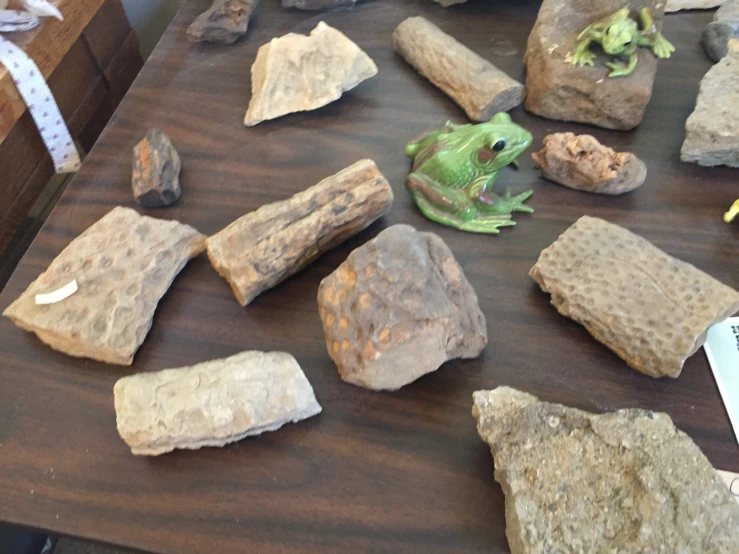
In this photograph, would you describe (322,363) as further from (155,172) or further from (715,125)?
(715,125)

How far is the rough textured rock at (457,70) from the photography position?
140cm

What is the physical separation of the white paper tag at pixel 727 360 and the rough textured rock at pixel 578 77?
1.79ft

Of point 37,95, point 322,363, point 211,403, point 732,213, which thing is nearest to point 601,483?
point 322,363

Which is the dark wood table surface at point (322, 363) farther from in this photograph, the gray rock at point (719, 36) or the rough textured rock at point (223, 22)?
the rough textured rock at point (223, 22)

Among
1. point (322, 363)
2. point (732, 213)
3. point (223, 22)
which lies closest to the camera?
point (322, 363)

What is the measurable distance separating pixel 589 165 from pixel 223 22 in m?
1.05

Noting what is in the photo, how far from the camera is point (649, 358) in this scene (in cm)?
100

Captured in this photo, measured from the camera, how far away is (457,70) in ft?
4.75

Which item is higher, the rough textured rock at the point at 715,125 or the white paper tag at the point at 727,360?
the rough textured rock at the point at 715,125

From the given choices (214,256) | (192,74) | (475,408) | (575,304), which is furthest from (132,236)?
(575,304)

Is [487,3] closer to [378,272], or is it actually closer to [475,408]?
[378,272]

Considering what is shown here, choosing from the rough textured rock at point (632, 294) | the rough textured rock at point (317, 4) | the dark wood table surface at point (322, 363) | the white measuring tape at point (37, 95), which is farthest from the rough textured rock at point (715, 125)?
the white measuring tape at point (37, 95)

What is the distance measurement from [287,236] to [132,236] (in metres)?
0.32

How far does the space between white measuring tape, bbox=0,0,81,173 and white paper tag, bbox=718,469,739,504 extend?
4.96ft
